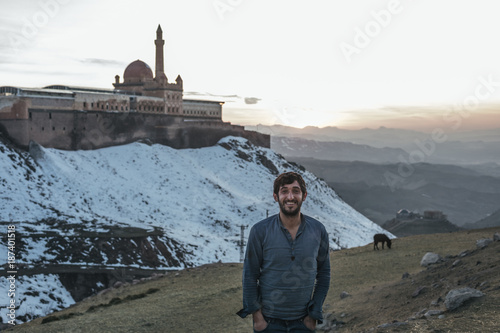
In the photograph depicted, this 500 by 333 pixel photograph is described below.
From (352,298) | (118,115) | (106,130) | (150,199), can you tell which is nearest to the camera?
(352,298)

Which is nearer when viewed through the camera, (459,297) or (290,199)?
(290,199)

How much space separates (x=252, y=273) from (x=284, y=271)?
0.45m

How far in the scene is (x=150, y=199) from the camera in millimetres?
62375

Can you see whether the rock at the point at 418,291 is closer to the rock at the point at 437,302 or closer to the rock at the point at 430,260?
the rock at the point at 437,302

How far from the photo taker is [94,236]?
46719 millimetres

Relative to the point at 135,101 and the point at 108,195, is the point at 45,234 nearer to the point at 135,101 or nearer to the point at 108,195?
the point at 108,195

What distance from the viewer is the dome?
84125mm

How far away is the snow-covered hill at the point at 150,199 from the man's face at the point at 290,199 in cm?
3291

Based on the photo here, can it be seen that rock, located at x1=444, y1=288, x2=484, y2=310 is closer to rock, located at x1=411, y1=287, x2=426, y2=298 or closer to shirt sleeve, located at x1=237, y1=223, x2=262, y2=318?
rock, located at x1=411, y1=287, x2=426, y2=298

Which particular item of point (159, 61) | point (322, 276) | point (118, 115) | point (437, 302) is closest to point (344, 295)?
point (437, 302)

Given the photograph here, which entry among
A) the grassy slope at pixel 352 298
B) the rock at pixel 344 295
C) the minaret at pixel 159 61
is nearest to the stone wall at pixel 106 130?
the minaret at pixel 159 61

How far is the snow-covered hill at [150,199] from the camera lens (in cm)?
4862

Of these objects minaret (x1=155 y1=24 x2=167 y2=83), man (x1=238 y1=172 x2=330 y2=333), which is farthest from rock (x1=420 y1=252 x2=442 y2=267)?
minaret (x1=155 y1=24 x2=167 y2=83)

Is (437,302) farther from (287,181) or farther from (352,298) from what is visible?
(287,181)
